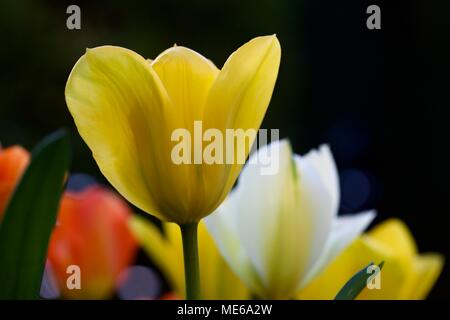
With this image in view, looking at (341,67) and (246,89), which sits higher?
(246,89)

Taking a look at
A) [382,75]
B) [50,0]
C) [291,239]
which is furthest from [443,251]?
[291,239]

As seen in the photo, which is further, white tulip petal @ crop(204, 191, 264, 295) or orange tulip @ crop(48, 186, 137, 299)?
orange tulip @ crop(48, 186, 137, 299)

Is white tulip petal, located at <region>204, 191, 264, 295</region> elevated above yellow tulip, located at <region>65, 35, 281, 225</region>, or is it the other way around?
yellow tulip, located at <region>65, 35, 281, 225</region>

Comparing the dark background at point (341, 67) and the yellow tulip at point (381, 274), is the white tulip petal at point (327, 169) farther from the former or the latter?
the dark background at point (341, 67)

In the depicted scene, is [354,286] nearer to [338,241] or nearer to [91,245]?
[338,241]

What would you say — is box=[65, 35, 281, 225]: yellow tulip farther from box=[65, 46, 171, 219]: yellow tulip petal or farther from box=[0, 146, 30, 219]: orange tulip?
box=[0, 146, 30, 219]: orange tulip

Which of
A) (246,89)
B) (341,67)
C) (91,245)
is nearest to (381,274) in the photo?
(246,89)

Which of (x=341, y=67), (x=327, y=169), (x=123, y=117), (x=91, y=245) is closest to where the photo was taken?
(x=123, y=117)

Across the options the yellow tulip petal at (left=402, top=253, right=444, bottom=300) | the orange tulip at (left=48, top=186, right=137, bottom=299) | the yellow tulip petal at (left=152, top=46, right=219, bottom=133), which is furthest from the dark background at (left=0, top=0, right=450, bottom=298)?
the yellow tulip petal at (left=152, top=46, right=219, bottom=133)
